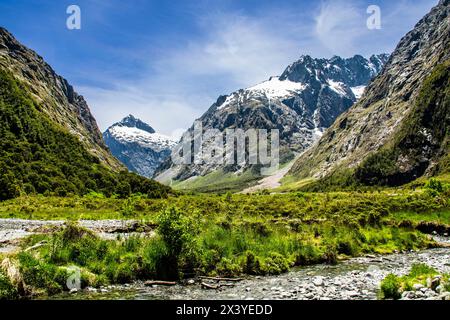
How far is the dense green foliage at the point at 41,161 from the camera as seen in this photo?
4171 inches

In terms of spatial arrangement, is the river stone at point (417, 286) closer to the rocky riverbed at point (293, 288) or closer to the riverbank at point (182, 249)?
→ the rocky riverbed at point (293, 288)

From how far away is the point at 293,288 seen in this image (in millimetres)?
22688

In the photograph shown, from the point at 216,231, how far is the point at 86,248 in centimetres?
1018

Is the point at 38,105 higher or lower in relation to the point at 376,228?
higher

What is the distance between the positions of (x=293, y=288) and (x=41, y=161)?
120 metres

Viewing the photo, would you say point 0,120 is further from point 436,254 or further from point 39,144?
point 436,254

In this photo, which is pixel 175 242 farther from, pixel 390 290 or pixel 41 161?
pixel 41 161

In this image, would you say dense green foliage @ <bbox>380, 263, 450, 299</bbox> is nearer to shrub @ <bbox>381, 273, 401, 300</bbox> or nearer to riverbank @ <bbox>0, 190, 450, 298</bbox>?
shrub @ <bbox>381, 273, 401, 300</bbox>

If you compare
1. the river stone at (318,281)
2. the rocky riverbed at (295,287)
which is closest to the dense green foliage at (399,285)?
the rocky riverbed at (295,287)

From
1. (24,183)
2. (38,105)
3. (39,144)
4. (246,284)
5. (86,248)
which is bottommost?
(246,284)

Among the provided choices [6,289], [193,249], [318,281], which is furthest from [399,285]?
[6,289]

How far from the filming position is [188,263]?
27125 mm
